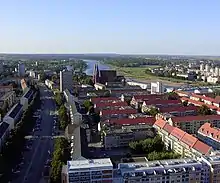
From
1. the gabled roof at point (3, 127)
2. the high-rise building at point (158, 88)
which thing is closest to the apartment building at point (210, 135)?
the gabled roof at point (3, 127)

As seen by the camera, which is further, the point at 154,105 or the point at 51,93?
the point at 51,93

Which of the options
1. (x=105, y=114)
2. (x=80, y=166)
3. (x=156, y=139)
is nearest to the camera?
(x=80, y=166)

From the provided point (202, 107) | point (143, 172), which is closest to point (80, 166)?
point (143, 172)

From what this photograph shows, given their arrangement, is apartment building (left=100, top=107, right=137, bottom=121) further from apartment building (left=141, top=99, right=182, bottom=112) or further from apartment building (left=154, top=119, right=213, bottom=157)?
apartment building (left=154, top=119, right=213, bottom=157)

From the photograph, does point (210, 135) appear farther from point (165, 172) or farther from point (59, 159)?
point (59, 159)

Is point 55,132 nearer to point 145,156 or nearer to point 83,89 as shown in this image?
point 145,156

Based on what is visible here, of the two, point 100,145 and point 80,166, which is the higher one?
point 80,166

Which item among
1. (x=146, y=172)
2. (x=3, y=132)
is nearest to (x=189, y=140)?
(x=146, y=172)

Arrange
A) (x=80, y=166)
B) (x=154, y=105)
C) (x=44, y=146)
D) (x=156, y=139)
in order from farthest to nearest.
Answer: (x=154, y=105) < (x=44, y=146) < (x=156, y=139) < (x=80, y=166)
